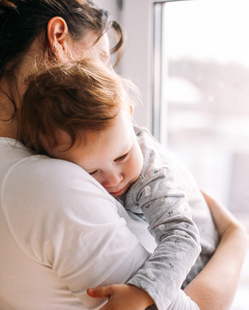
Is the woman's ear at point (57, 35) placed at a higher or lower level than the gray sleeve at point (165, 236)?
higher

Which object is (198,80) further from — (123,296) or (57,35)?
(123,296)

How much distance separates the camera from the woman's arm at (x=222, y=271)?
28.3 inches

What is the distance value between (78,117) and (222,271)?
0.48 metres

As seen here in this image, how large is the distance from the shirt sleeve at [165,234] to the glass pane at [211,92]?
0.61 metres

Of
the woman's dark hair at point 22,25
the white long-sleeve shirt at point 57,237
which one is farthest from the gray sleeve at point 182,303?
the woman's dark hair at point 22,25

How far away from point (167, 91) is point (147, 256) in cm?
90

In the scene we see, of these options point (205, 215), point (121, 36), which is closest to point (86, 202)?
point (205, 215)

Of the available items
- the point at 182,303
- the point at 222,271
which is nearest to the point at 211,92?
the point at 222,271

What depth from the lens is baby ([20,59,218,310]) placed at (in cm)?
61

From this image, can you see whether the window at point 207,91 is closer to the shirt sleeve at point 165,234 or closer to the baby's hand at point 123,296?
the shirt sleeve at point 165,234

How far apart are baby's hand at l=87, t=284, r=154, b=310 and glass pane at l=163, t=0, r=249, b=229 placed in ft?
3.02

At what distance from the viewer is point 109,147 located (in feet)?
2.26

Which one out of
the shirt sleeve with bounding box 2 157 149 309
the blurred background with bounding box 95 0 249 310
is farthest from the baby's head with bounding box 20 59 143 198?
the blurred background with bounding box 95 0 249 310

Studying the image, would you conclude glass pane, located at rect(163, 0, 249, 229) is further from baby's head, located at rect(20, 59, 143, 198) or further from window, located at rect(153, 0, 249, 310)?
baby's head, located at rect(20, 59, 143, 198)
